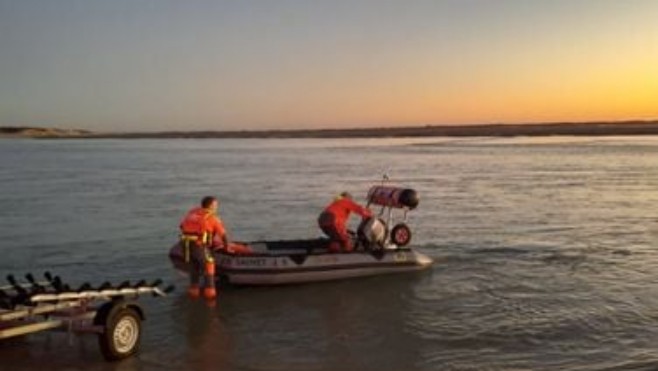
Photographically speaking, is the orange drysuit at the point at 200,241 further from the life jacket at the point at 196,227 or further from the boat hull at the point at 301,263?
the boat hull at the point at 301,263

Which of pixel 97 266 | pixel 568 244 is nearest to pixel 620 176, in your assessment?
pixel 568 244

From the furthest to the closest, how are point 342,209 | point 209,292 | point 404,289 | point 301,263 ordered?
point 342,209, point 301,263, point 404,289, point 209,292

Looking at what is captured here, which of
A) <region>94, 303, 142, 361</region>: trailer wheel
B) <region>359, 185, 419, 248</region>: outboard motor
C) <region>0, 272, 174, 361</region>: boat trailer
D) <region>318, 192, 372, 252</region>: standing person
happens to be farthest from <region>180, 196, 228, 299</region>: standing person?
<region>359, 185, 419, 248</region>: outboard motor

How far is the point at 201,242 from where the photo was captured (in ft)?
38.7

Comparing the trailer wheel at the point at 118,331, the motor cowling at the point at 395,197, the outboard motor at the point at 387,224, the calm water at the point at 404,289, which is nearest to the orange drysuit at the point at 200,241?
the calm water at the point at 404,289

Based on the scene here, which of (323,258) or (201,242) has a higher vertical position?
(201,242)

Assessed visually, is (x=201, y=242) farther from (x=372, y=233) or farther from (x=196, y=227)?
(x=372, y=233)

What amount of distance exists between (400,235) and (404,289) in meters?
2.31

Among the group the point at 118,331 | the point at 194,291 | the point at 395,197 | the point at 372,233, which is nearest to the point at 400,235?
the point at 395,197

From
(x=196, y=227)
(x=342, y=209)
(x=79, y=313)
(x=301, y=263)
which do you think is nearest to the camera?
(x=79, y=313)

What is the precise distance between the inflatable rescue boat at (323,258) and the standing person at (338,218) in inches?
11.4

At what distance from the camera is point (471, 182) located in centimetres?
3409

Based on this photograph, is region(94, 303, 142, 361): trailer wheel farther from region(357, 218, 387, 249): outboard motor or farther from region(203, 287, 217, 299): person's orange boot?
region(357, 218, 387, 249): outboard motor

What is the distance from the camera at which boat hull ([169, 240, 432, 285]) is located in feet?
42.5
